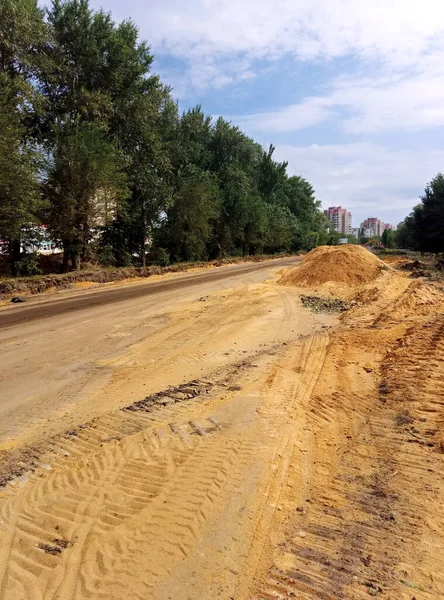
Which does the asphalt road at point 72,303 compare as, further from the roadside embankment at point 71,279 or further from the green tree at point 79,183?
the green tree at point 79,183

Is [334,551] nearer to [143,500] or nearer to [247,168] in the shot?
[143,500]

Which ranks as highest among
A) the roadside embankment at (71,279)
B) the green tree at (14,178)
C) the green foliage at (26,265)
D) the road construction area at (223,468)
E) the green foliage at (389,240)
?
the green foliage at (389,240)

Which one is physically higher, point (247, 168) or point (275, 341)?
point (247, 168)

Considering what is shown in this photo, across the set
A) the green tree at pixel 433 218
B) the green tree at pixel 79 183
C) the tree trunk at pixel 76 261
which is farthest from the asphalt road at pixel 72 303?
the green tree at pixel 433 218

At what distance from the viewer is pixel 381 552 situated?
3.05 meters

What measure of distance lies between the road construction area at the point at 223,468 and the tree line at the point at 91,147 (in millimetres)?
13168

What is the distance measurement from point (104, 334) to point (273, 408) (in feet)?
19.1

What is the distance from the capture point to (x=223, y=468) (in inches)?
163

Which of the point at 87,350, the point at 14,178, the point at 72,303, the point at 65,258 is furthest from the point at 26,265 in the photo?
the point at 87,350

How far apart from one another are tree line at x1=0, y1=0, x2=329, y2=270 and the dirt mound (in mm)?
11045

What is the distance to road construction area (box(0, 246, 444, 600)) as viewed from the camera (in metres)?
2.87

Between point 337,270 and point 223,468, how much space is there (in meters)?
18.0

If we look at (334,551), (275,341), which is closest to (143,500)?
(334,551)

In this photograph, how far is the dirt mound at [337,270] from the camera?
20266 mm
